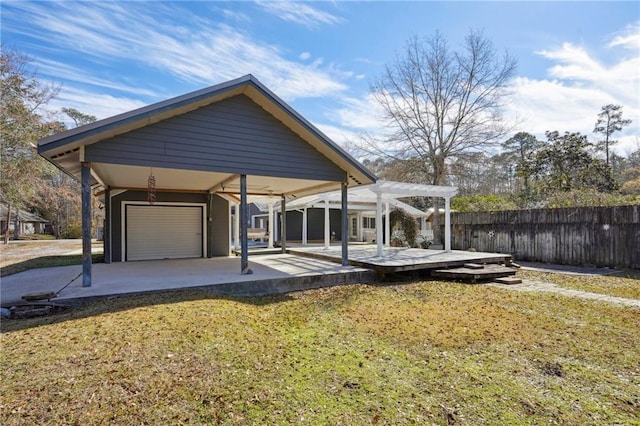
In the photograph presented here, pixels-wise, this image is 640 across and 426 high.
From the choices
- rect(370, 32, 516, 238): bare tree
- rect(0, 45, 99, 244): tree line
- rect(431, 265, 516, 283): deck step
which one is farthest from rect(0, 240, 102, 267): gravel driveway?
rect(370, 32, 516, 238): bare tree

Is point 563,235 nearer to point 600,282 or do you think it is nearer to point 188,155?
point 600,282

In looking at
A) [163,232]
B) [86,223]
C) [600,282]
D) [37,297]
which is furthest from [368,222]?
[37,297]

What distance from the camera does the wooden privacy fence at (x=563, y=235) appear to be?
9977 mm

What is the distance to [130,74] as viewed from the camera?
492 inches

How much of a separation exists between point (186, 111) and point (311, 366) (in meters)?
5.47

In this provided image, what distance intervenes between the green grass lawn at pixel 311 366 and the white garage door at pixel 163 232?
612 centimetres

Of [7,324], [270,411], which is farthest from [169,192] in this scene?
[270,411]

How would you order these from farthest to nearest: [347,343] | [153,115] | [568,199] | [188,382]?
[568,199] → [153,115] → [347,343] → [188,382]

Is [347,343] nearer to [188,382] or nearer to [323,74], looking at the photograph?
[188,382]

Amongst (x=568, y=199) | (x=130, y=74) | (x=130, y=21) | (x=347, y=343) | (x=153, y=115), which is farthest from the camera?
(x=568, y=199)

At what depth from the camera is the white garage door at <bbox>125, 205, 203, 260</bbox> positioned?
1080cm

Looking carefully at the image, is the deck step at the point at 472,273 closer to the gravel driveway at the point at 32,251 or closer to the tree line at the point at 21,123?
the gravel driveway at the point at 32,251

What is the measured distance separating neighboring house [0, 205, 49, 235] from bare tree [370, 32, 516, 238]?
30.6 metres

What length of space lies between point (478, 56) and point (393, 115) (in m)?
5.35
